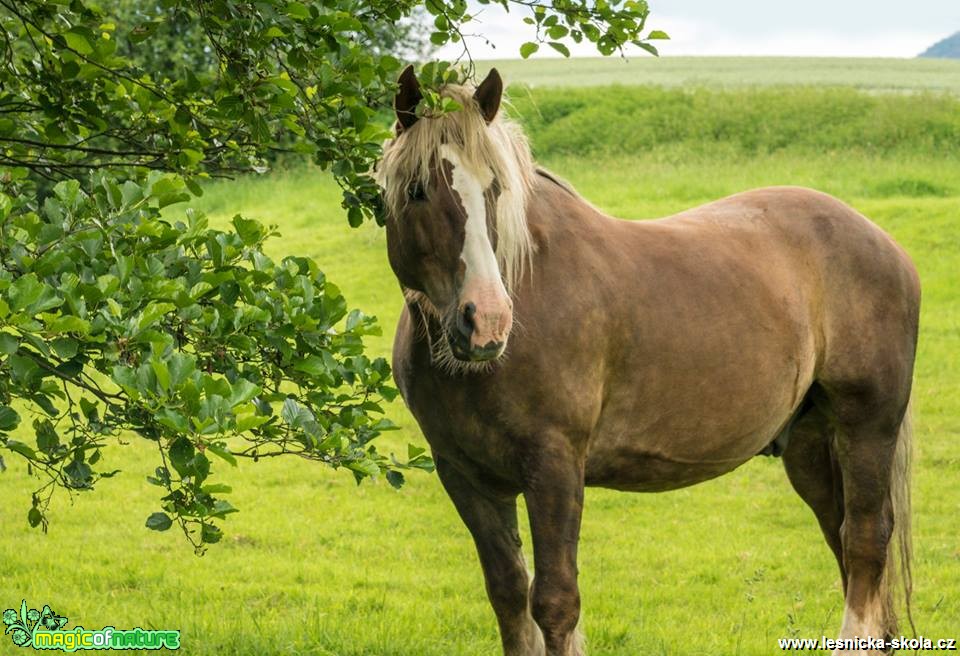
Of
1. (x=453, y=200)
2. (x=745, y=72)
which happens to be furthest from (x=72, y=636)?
(x=745, y=72)

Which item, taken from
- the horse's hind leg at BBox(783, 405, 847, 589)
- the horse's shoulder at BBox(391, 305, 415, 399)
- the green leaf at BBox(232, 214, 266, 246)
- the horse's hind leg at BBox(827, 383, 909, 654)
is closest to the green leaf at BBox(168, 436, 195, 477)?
the green leaf at BBox(232, 214, 266, 246)

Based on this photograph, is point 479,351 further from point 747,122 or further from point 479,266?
point 747,122

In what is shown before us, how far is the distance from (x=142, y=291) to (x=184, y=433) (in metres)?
0.63

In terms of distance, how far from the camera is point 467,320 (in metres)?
3.65

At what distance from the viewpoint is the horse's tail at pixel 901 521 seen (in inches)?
214

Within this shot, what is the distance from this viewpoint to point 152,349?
2.87 m

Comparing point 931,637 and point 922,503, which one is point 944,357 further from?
point 931,637

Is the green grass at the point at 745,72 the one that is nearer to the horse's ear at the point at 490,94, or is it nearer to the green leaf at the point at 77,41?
the horse's ear at the point at 490,94

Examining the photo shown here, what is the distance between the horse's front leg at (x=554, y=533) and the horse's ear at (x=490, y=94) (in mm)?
1160

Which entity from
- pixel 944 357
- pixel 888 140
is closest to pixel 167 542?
pixel 944 357

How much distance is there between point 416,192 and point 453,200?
147mm

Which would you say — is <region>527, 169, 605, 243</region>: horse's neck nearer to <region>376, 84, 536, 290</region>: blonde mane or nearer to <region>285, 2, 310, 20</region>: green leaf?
<region>376, 84, 536, 290</region>: blonde mane

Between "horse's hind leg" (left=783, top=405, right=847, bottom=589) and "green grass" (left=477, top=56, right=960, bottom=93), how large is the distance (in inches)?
1076

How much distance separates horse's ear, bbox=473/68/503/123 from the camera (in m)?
3.95
